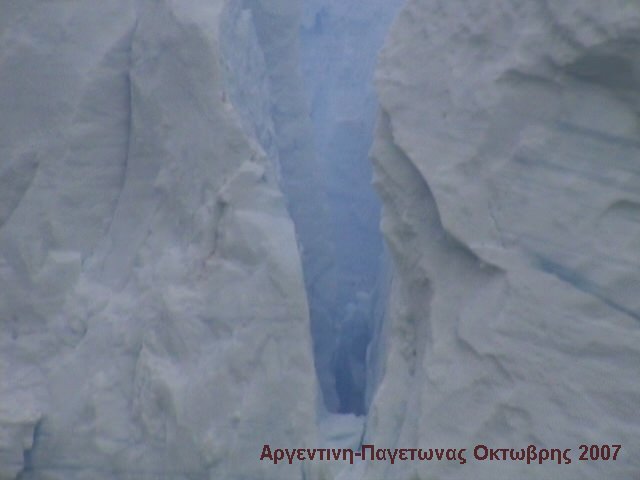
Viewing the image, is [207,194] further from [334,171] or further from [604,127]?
[334,171]

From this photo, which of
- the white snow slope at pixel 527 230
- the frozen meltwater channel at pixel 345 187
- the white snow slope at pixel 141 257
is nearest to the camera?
the white snow slope at pixel 527 230

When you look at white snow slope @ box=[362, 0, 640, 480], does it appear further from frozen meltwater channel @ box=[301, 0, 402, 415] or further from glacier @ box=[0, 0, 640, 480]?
frozen meltwater channel @ box=[301, 0, 402, 415]

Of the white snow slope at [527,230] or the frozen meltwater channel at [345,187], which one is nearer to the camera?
the white snow slope at [527,230]

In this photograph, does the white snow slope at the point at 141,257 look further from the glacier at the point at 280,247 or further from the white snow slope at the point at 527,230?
the white snow slope at the point at 527,230

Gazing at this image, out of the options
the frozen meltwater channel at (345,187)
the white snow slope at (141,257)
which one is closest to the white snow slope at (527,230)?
the white snow slope at (141,257)

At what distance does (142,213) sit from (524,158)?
1.77m

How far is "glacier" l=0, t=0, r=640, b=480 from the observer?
1777 millimetres

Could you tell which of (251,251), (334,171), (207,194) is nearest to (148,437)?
(251,251)

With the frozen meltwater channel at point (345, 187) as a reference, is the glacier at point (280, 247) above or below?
above

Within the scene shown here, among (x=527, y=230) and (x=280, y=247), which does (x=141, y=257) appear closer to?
(x=280, y=247)

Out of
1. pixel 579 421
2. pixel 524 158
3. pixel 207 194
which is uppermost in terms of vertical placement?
pixel 524 158

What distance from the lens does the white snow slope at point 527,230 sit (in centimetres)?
174

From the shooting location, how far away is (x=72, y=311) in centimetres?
279

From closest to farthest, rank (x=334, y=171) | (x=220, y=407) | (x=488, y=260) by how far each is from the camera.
A: (x=488, y=260) → (x=220, y=407) → (x=334, y=171)
